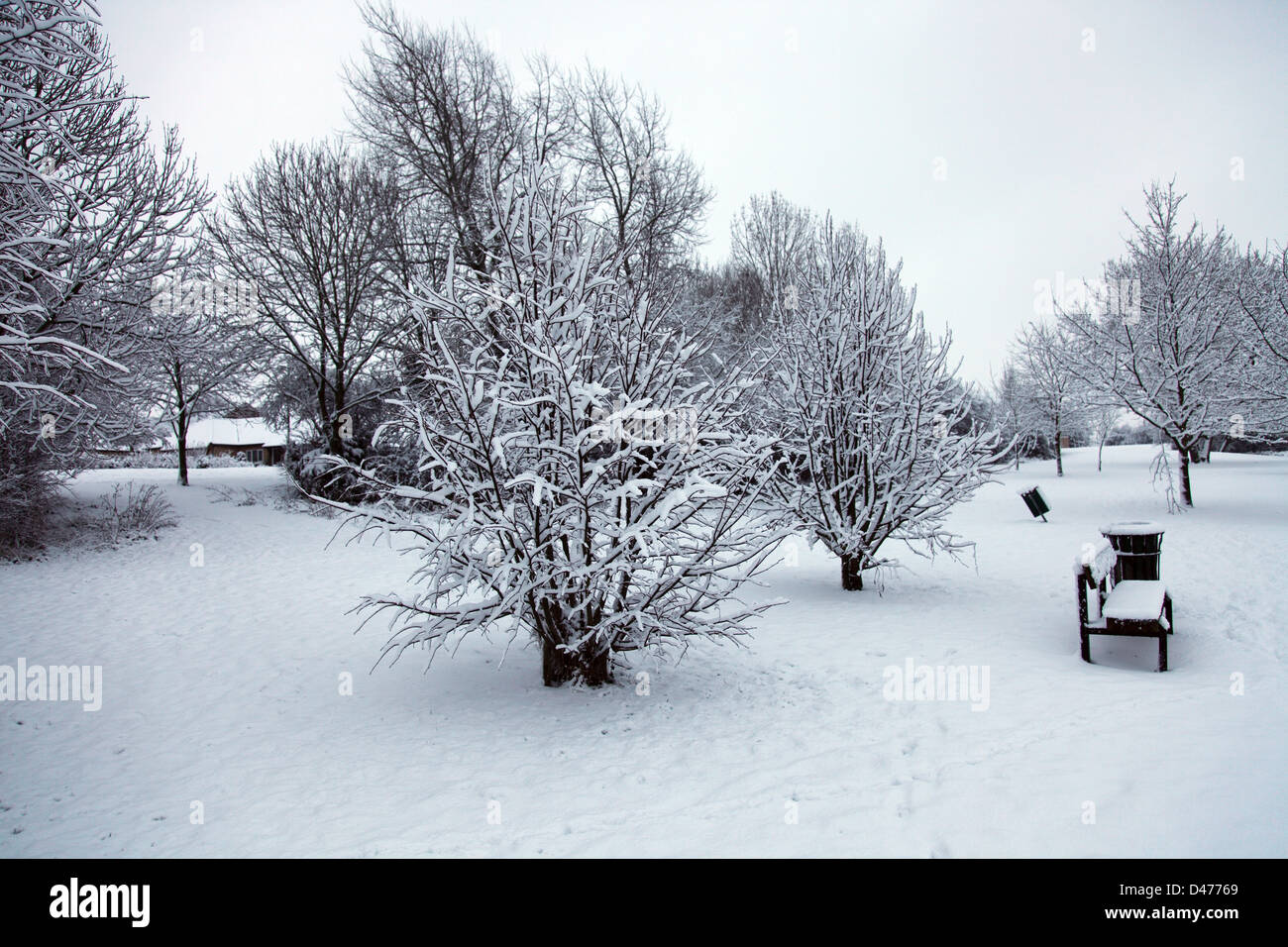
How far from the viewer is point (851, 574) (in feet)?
31.3

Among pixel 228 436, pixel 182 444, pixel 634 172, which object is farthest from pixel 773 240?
pixel 228 436

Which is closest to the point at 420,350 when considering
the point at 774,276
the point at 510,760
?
the point at 510,760

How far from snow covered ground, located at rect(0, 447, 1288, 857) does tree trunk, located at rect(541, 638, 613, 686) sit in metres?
0.19

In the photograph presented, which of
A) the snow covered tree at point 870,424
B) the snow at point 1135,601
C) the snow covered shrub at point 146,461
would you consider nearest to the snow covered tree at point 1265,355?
the snow covered tree at point 870,424

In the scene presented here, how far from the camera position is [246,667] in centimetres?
639

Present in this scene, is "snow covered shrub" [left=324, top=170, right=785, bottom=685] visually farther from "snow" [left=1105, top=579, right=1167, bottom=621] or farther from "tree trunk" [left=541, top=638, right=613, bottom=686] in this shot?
"snow" [left=1105, top=579, right=1167, bottom=621]

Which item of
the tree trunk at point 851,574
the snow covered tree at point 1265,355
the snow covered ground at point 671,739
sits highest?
the snow covered tree at point 1265,355

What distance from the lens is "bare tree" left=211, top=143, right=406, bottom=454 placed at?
56.9ft

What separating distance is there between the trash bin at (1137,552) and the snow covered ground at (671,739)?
0.63m

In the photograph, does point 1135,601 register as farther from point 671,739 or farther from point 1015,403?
point 1015,403

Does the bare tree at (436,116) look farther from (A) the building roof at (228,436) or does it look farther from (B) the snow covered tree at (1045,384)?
(A) the building roof at (228,436)

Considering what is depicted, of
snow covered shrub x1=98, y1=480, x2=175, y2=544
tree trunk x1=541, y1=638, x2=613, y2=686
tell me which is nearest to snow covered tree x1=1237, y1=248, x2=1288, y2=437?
tree trunk x1=541, y1=638, x2=613, y2=686

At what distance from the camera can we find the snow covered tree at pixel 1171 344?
13703mm
